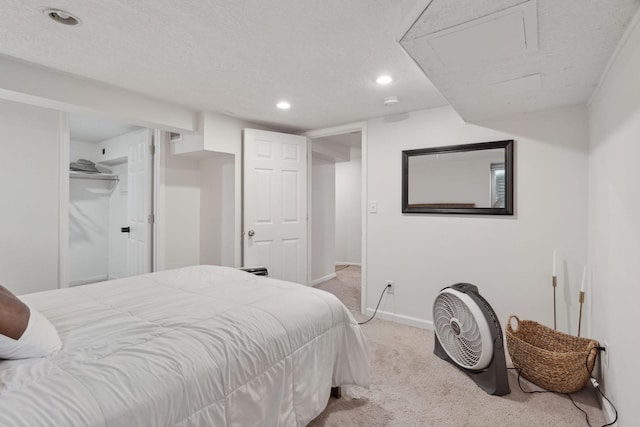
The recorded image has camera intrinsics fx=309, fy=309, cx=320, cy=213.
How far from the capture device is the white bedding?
3.00 feet

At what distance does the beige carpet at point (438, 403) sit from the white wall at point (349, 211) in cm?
415

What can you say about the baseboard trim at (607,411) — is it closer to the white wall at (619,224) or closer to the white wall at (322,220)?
the white wall at (619,224)

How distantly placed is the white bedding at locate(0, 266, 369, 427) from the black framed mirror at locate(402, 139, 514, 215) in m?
1.67

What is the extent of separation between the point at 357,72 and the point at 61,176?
110 inches

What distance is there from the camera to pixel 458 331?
2184 millimetres

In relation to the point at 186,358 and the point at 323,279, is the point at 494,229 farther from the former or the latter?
the point at 323,279

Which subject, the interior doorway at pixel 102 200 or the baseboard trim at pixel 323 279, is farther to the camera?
the baseboard trim at pixel 323 279

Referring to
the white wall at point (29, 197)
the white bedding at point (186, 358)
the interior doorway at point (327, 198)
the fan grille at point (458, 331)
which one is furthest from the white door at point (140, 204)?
the fan grille at point (458, 331)

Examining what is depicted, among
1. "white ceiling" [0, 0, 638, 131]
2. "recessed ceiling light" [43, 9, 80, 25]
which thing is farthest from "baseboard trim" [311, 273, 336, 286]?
"recessed ceiling light" [43, 9, 80, 25]

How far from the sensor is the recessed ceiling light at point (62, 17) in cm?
154

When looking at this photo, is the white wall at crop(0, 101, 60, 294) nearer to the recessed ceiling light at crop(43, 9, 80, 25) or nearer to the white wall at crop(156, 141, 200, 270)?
the white wall at crop(156, 141, 200, 270)

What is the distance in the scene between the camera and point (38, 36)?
1761 millimetres

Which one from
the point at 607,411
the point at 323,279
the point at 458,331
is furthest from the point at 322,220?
the point at 607,411

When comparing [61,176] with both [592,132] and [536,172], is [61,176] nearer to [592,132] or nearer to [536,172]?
[536,172]
